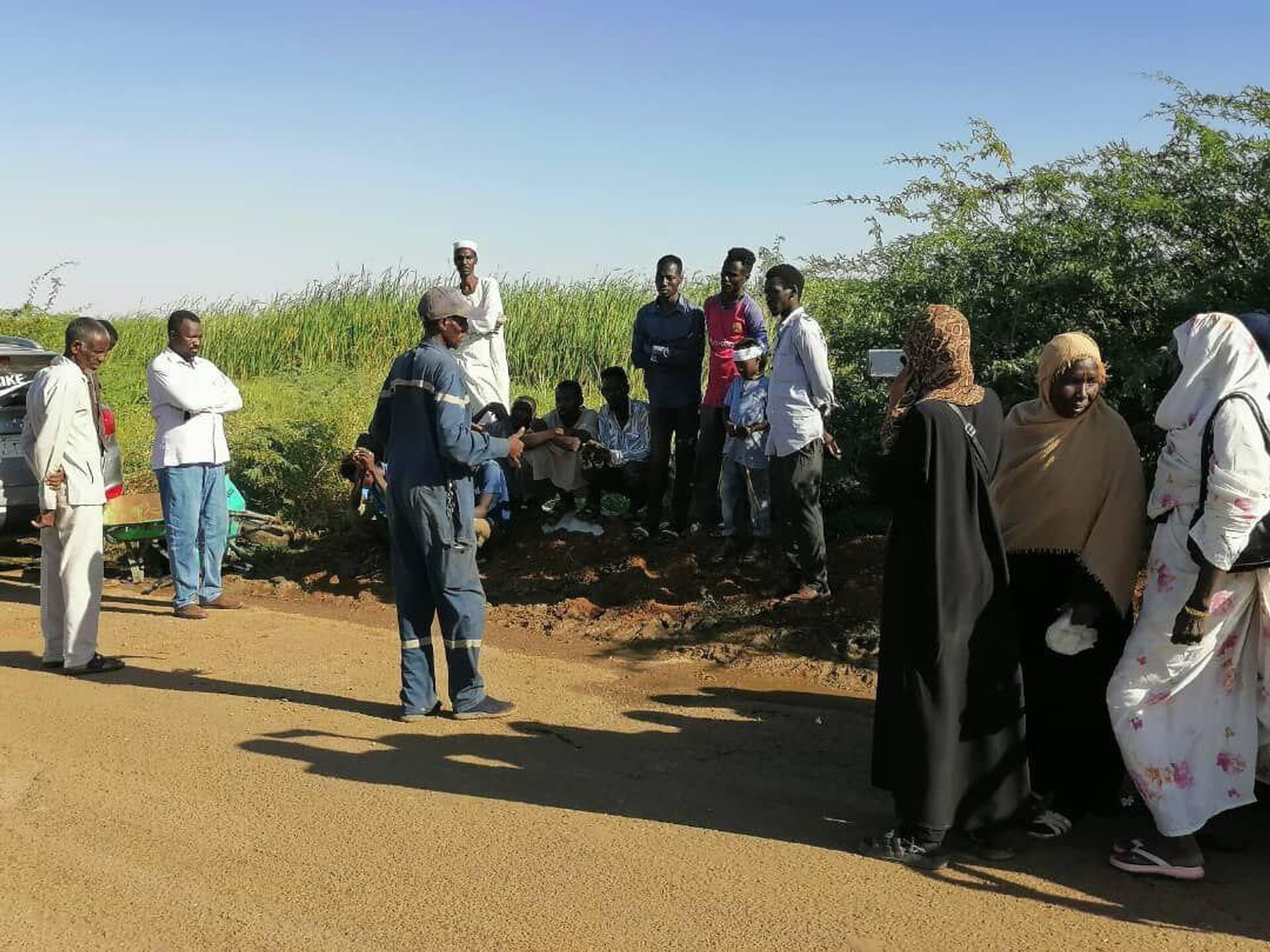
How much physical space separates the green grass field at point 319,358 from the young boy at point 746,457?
4.14 ft

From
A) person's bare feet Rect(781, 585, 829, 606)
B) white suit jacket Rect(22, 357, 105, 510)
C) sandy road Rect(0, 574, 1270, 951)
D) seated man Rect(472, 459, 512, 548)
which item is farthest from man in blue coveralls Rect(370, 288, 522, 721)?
seated man Rect(472, 459, 512, 548)

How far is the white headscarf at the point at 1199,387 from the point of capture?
4094 millimetres

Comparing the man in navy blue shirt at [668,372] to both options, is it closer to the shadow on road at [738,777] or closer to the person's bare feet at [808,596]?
the person's bare feet at [808,596]

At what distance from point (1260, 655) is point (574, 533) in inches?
245

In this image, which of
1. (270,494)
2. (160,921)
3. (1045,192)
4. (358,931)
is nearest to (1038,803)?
(358,931)

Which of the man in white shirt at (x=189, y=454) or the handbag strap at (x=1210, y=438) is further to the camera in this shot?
the man in white shirt at (x=189, y=454)

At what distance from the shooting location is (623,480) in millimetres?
10164

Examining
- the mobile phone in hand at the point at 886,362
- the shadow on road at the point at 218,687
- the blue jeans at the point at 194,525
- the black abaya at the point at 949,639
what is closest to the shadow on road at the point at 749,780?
the black abaya at the point at 949,639

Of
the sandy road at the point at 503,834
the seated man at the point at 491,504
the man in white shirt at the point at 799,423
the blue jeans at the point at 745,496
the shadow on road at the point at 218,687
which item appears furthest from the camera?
the seated man at the point at 491,504

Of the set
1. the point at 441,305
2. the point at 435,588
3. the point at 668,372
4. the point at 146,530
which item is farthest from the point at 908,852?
the point at 146,530

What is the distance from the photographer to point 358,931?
3992 mm

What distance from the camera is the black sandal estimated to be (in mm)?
7289

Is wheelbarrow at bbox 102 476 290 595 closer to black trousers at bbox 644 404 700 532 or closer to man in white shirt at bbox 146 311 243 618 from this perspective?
man in white shirt at bbox 146 311 243 618

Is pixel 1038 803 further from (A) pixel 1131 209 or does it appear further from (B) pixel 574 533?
(B) pixel 574 533
